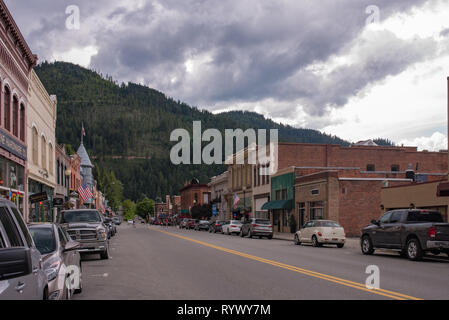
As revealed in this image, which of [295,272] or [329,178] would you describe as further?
[329,178]

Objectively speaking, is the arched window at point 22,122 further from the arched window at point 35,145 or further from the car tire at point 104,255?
the car tire at point 104,255

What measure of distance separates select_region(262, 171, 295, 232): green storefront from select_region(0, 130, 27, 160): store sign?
28669 millimetres

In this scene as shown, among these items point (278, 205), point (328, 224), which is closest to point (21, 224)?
point (328, 224)

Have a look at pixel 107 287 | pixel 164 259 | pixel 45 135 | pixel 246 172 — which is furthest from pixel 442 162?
A: pixel 107 287

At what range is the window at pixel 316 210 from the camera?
45.4 m

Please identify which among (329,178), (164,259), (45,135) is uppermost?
(45,135)

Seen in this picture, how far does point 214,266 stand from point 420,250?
7.85 m

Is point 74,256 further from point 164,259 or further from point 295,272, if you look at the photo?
point 164,259

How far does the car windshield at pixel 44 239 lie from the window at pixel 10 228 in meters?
3.95

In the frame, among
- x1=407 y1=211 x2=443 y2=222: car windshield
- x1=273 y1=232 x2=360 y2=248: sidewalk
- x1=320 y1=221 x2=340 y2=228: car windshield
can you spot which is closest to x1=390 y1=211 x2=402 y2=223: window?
x1=407 y1=211 x2=443 y2=222: car windshield

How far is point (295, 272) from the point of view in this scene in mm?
15180

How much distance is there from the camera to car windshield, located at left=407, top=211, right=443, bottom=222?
2148 centimetres
